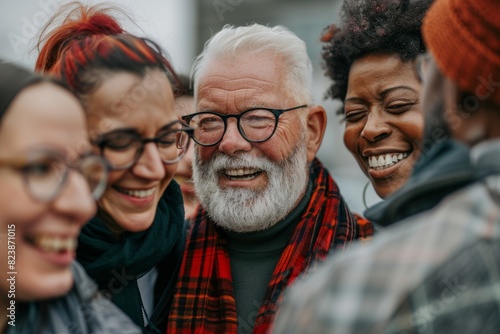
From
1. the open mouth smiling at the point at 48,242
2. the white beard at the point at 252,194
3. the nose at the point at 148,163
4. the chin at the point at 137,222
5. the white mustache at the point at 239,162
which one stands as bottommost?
the white beard at the point at 252,194

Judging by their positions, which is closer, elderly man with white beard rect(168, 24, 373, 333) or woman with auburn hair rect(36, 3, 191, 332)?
woman with auburn hair rect(36, 3, 191, 332)

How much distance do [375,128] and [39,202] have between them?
2.12m

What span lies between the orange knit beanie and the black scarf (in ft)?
4.83

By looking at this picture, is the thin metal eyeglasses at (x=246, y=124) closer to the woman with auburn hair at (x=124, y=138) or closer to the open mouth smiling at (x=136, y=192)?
the woman with auburn hair at (x=124, y=138)

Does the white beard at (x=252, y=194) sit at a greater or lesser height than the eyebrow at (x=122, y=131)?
lesser

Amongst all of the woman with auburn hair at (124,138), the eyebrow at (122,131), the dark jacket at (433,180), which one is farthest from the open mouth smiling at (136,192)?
the dark jacket at (433,180)

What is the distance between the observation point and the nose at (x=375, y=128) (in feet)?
11.5

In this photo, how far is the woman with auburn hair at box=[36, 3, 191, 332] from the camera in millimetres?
2447

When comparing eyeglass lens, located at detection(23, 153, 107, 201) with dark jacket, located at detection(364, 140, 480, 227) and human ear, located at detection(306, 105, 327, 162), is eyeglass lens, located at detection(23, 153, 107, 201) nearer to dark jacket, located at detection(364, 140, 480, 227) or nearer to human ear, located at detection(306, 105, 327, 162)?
dark jacket, located at detection(364, 140, 480, 227)

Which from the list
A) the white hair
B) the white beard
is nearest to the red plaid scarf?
the white beard

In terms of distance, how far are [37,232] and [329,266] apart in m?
0.82

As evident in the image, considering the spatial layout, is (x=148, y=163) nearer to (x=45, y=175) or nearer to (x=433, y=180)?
(x=45, y=175)

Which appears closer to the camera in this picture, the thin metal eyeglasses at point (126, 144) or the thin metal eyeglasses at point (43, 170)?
the thin metal eyeglasses at point (43, 170)

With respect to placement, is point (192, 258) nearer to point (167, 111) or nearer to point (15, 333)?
point (167, 111)
